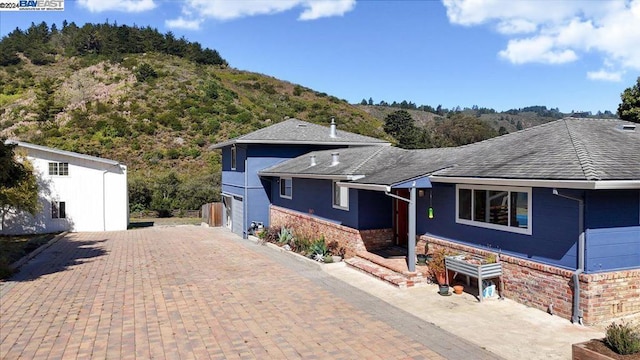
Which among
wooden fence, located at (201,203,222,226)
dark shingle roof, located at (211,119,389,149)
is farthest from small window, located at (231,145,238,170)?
wooden fence, located at (201,203,222,226)

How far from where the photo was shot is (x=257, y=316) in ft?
29.3

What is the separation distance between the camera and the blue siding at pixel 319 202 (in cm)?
1443

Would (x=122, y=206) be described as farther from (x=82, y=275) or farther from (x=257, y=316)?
(x=257, y=316)

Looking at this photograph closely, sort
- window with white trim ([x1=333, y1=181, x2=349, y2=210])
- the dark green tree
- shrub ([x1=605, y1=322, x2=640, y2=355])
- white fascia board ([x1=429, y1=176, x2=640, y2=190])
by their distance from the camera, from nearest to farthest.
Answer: shrub ([x1=605, y1=322, x2=640, y2=355]) < white fascia board ([x1=429, y1=176, x2=640, y2=190]) < window with white trim ([x1=333, y1=181, x2=349, y2=210]) < the dark green tree

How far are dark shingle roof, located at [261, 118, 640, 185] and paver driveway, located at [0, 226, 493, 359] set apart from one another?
3.55 metres

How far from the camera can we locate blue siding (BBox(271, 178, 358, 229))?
14.4 meters

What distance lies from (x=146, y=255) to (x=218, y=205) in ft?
33.4

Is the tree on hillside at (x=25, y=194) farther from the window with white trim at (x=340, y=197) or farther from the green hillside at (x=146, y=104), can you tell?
the window with white trim at (x=340, y=197)

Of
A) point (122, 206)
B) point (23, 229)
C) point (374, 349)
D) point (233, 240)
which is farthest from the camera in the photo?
point (122, 206)

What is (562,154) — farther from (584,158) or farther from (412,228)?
(412,228)

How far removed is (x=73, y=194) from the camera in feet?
77.3

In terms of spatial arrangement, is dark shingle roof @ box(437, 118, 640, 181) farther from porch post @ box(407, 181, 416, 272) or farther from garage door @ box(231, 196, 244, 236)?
garage door @ box(231, 196, 244, 236)

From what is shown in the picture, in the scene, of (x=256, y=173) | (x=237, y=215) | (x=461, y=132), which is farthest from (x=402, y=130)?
(x=256, y=173)

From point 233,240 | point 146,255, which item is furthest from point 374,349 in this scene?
point 233,240
